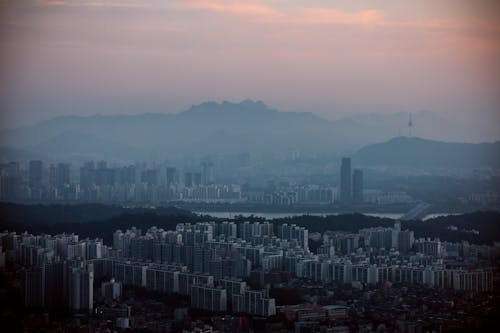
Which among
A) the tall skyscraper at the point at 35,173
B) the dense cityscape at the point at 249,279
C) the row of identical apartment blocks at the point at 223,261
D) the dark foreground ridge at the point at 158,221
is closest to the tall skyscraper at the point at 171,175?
the dark foreground ridge at the point at 158,221

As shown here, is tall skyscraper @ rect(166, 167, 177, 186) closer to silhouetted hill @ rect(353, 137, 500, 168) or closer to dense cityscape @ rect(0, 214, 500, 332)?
silhouetted hill @ rect(353, 137, 500, 168)

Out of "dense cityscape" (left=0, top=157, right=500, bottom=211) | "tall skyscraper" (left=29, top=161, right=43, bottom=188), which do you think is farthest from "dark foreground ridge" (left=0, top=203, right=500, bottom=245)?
"dense cityscape" (left=0, top=157, right=500, bottom=211)

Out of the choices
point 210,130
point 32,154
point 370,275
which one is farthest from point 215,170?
point 370,275

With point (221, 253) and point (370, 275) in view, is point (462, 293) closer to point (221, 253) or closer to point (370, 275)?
point (370, 275)

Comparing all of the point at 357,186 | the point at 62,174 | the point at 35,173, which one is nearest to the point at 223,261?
the point at 35,173

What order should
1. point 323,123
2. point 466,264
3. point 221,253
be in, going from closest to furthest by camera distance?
point 466,264, point 221,253, point 323,123

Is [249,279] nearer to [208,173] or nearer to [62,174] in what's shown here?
[62,174]

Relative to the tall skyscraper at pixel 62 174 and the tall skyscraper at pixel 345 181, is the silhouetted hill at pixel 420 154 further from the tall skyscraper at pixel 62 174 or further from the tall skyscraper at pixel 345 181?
the tall skyscraper at pixel 62 174
